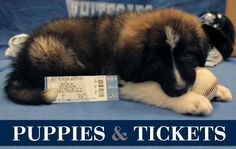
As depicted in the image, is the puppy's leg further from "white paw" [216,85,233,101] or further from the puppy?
"white paw" [216,85,233,101]

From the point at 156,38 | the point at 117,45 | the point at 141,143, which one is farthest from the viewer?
the point at 117,45

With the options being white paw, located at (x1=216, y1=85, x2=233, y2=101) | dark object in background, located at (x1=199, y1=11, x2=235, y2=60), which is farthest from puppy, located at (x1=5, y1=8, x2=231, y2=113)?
dark object in background, located at (x1=199, y1=11, x2=235, y2=60)

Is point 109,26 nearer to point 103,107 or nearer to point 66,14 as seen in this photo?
point 103,107

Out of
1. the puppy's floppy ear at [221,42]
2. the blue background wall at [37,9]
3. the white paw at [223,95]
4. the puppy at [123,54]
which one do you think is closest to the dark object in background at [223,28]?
the puppy's floppy ear at [221,42]

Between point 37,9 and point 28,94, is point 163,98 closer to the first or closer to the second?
point 28,94

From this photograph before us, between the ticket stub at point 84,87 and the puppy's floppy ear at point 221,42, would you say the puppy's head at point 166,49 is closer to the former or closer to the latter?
the ticket stub at point 84,87

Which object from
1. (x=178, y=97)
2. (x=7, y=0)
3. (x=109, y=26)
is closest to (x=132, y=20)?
(x=109, y=26)
